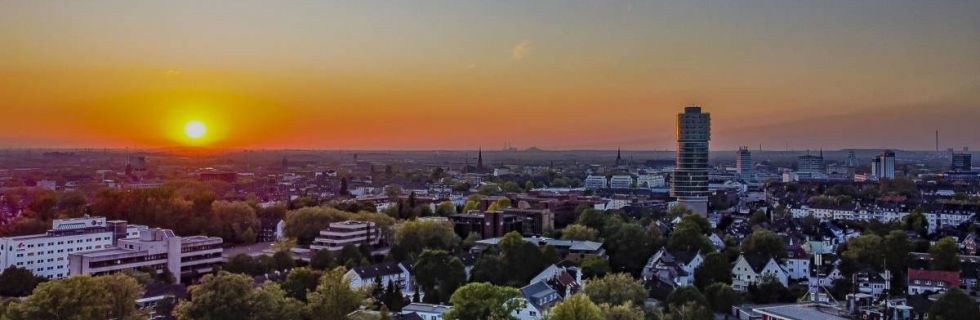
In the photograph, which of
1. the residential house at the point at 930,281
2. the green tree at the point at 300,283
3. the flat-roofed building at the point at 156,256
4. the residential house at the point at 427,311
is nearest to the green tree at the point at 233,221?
the flat-roofed building at the point at 156,256

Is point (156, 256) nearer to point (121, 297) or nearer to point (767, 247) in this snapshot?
point (121, 297)

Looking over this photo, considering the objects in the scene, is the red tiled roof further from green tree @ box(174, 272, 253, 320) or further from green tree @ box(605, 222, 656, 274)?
green tree @ box(174, 272, 253, 320)

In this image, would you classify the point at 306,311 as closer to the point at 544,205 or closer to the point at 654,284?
the point at 654,284

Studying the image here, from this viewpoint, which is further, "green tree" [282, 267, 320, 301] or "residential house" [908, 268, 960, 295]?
"residential house" [908, 268, 960, 295]

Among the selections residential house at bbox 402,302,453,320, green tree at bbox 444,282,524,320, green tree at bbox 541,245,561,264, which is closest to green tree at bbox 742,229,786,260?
green tree at bbox 541,245,561,264

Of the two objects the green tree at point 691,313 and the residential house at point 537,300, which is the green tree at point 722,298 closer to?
the green tree at point 691,313

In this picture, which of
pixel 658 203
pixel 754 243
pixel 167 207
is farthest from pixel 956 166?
pixel 167 207
